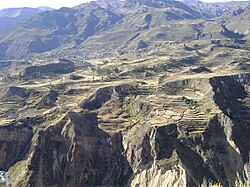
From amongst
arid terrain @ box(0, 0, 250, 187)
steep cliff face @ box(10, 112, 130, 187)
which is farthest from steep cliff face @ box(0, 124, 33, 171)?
steep cliff face @ box(10, 112, 130, 187)

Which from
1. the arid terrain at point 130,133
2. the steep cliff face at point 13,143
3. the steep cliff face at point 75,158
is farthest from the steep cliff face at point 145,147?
the steep cliff face at point 13,143

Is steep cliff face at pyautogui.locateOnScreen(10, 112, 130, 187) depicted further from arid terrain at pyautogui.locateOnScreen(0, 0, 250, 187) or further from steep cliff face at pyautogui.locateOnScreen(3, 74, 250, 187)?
arid terrain at pyautogui.locateOnScreen(0, 0, 250, 187)

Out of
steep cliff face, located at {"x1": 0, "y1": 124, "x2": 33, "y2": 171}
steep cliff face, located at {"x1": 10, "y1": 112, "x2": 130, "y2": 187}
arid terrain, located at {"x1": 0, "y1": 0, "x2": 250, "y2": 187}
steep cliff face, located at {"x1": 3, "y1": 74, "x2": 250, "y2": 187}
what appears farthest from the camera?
steep cliff face, located at {"x1": 0, "y1": 124, "x2": 33, "y2": 171}

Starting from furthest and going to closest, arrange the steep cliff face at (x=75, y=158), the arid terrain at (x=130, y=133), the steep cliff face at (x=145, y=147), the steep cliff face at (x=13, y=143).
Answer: the steep cliff face at (x=13, y=143) < the steep cliff face at (x=75, y=158) < the arid terrain at (x=130, y=133) < the steep cliff face at (x=145, y=147)

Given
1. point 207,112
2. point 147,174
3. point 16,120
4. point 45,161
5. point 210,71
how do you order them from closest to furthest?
point 147,174 → point 45,161 → point 207,112 → point 16,120 → point 210,71

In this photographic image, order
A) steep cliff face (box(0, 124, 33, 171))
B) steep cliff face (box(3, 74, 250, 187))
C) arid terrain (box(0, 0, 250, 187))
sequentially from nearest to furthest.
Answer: steep cliff face (box(3, 74, 250, 187)) < arid terrain (box(0, 0, 250, 187)) < steep cliff face (box(0, 124, 33, 171))

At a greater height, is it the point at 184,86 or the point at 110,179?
the point at 184,86

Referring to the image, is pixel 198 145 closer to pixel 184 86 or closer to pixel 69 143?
pixel 69 143

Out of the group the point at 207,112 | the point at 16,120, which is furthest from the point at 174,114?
the point at 16,120

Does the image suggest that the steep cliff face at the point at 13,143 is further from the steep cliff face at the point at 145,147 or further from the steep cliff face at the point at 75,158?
the steep cliff face at the point at 75,158
